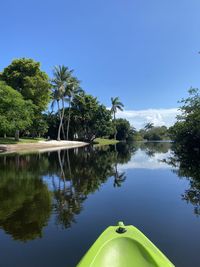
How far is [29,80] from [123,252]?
39558 millimetres

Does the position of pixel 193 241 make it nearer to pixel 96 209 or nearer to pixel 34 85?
pixel 96 209

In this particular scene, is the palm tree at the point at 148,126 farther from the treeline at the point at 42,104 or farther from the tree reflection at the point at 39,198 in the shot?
the tree reflection at the point at 39,198

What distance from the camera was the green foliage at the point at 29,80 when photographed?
40781mm

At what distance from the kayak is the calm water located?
29.6 inches

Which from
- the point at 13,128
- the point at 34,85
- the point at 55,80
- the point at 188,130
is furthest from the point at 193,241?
the point at 55,80

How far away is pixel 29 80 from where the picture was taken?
40.4m

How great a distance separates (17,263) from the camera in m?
4.27

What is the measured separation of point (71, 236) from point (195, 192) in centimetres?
601

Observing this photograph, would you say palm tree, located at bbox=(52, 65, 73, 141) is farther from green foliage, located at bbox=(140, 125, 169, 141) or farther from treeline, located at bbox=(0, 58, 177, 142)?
green foliage, located at bbox=(140, 125, 169, 141)

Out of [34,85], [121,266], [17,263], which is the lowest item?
[17,263]

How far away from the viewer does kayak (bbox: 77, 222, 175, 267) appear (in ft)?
11.3

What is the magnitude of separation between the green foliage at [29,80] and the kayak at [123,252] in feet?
127

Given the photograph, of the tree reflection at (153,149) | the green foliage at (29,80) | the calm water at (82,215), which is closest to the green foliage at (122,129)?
the tree reflection at (153,149)

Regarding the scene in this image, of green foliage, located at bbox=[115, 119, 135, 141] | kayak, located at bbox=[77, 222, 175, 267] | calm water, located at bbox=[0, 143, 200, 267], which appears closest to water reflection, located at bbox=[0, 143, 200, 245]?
calm water, located at bbox=[0, 143, 200, 267]
